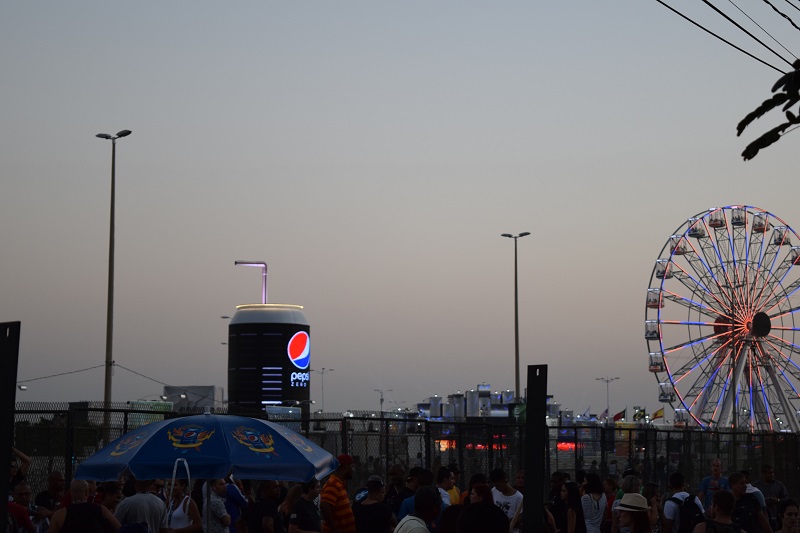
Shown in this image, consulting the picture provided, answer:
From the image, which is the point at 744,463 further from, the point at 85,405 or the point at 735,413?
the point at 85,405

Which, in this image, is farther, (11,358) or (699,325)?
(699,325)

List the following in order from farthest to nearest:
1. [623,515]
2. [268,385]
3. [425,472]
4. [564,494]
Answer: [268,385] → [564,494] → [425,472] → [623,515]

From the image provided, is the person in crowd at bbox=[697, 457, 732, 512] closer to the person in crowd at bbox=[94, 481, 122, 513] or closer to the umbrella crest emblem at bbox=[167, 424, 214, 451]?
the person in crowd at bbox=[94, 481, 122, 513]

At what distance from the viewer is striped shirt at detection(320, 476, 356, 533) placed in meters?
12.4

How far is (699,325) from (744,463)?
16.7 metres

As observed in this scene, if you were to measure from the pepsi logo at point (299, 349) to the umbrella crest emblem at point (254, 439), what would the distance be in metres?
60.8

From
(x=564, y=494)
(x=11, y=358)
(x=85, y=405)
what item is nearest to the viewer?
(x=11, y=358)

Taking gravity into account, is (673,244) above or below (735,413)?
above

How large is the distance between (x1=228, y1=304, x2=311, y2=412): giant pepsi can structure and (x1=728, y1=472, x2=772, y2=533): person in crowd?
190 ft

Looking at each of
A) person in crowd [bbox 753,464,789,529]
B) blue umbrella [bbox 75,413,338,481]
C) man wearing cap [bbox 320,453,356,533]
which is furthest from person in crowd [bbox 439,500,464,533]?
person in crowd [bbox 753,464,789,529]

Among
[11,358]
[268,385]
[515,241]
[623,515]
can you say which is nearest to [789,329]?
[515,241]

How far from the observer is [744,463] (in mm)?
35000

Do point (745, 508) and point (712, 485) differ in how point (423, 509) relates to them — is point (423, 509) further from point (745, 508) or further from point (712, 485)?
point (712, 485)

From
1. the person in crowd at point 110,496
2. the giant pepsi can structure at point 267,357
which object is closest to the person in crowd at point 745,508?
the person in crowd at point 110,496
